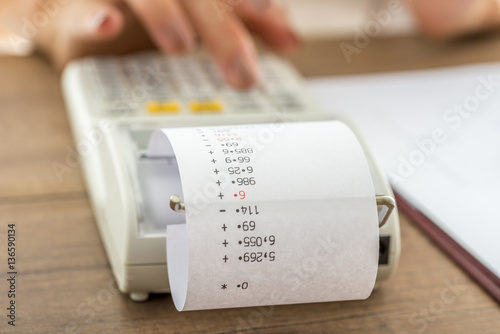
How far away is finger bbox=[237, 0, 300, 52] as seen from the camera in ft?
2.37

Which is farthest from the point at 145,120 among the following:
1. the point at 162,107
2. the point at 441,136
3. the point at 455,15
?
the point at 455,15

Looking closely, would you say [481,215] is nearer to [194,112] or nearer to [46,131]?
[194,112]

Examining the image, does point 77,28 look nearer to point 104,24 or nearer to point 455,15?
point 104,24

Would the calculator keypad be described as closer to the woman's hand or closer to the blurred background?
the woman's hand

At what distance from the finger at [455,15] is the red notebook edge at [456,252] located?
0.46 m

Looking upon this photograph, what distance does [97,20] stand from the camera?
0.63 m

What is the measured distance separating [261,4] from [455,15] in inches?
12.9

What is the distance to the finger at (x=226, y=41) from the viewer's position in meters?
0.60

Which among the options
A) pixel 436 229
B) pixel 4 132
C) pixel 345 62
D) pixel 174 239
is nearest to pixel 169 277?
pixel 174 239

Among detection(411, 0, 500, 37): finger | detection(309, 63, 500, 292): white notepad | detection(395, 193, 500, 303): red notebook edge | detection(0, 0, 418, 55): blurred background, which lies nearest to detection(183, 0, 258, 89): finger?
detection(309, 63, 500, 292): white notepad

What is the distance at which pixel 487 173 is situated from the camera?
50 centimetres

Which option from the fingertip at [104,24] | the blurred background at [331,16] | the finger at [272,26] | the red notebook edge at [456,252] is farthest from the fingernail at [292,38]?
the blurred background at [331,16]

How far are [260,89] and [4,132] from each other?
0.25 meters

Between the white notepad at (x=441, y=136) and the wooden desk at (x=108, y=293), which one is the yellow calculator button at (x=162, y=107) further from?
the white notepad at (x=441, y=136)
